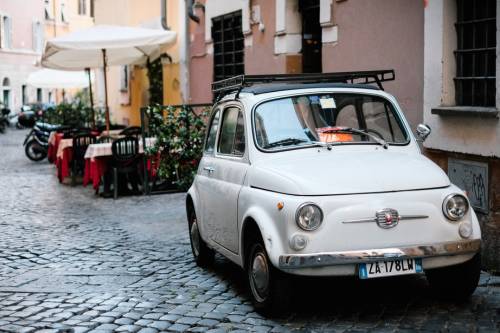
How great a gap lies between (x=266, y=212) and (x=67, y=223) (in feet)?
20.2

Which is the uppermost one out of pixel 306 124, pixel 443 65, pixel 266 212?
pixel 443 65

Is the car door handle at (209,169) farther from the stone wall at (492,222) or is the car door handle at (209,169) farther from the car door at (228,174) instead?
the stone wall at (492,222)

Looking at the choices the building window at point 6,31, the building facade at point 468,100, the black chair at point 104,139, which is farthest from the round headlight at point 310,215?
the building window at point 6,31

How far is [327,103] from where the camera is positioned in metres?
6.82

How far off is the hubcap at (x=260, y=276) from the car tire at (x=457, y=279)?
126 centimetres

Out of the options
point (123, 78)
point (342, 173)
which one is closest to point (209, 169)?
point (342, 173)

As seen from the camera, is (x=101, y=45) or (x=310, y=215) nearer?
(x=310, y=215)

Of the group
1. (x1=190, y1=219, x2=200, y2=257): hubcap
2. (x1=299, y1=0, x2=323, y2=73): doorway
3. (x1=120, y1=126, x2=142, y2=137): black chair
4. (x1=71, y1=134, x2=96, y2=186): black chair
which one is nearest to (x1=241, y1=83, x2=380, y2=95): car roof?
(x1=190, y1=219, x2=200, y2=257): hubcap

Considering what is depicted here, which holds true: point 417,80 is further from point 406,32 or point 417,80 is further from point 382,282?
point 382,282

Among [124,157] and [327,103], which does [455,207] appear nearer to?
[327,103]

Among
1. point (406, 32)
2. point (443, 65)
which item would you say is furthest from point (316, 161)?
point (406, 32)

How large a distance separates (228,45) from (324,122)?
9864mm

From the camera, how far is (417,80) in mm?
9219

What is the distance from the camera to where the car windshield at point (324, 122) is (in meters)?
6.63
